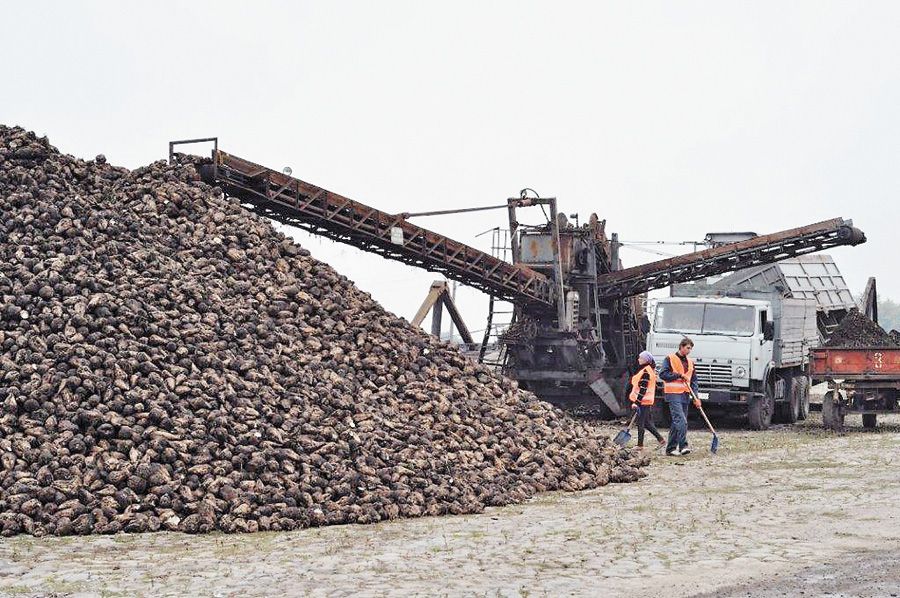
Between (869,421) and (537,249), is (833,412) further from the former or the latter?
(537,249)

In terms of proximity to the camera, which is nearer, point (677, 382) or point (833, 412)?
point (677, 382)

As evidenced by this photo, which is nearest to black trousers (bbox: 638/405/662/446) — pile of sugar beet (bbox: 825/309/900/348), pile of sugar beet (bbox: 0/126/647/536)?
pile of sugar beet (bbox: 0/126/647/536)

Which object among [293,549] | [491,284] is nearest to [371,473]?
[293,549]

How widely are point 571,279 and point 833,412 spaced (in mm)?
6227

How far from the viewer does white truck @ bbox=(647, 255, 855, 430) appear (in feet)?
70.9

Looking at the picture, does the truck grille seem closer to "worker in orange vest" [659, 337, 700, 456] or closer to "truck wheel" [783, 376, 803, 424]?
"truck wheel" [783, 376, 803, 424]

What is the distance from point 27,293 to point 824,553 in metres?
8.85

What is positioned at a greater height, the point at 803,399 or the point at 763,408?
the point at 803,399

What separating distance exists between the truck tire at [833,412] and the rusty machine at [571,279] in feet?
14.6

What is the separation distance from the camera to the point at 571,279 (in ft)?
82.1

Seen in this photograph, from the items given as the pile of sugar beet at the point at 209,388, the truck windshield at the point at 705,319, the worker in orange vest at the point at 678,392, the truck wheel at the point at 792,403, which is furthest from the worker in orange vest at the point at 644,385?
the truck wheel at the point at 792,403

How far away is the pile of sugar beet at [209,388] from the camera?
425 inches

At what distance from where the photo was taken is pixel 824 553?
9289 mm

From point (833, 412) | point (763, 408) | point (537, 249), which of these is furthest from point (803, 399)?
point (537, 249)
